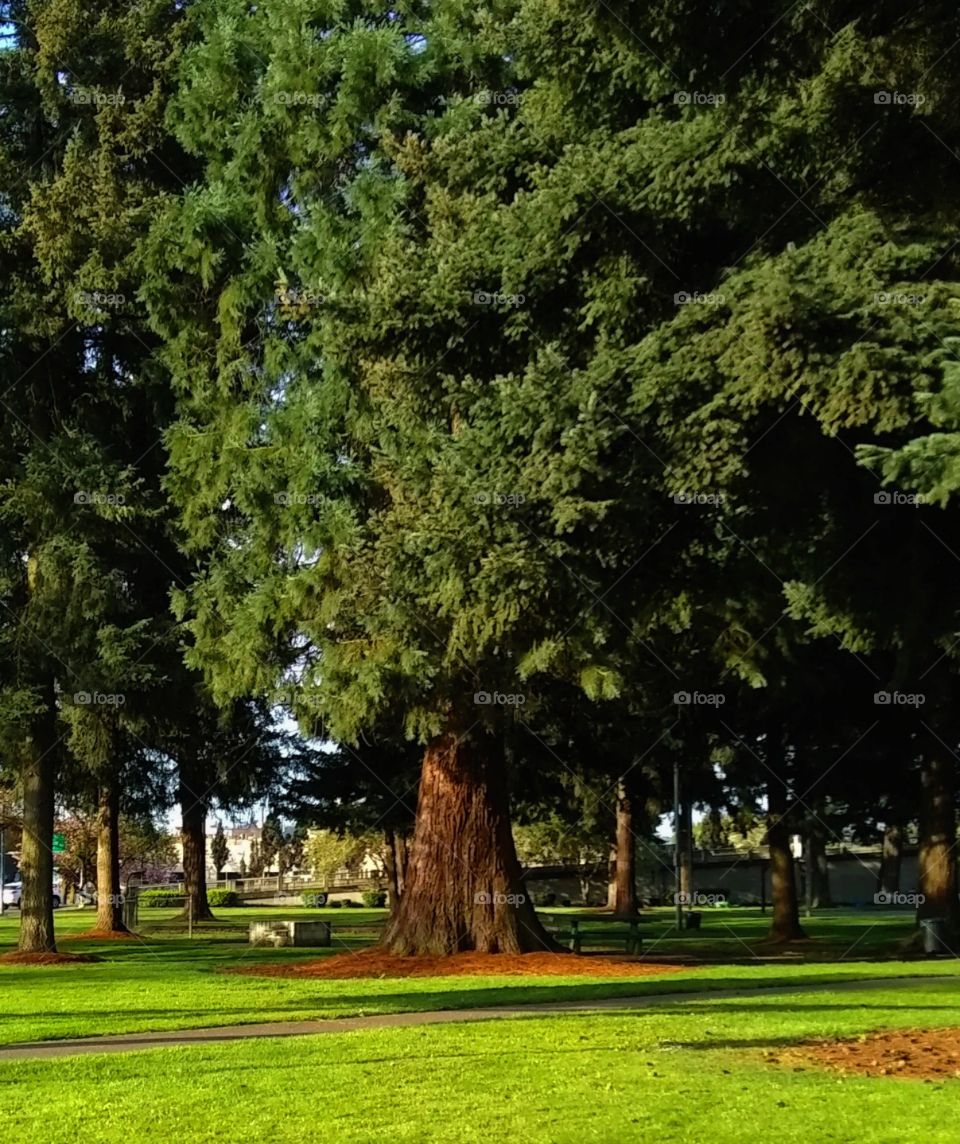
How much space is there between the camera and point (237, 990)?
16953 mm

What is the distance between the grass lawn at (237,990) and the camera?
1361cm

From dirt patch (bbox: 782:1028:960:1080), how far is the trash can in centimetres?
1405

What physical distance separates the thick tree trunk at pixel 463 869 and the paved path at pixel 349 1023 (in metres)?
5.44

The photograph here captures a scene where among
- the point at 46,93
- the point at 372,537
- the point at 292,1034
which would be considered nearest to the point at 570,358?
the point at 292,1034

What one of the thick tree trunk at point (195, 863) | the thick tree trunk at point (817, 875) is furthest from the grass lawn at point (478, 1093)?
the thick tree trunk at point (817, 875)

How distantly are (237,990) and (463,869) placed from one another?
545 centimetres

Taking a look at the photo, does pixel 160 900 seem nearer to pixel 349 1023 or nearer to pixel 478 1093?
pixel 349 1023

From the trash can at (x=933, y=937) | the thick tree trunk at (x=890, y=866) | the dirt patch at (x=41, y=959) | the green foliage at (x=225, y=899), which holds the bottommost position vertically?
the green foliage at (x=225, y=899)

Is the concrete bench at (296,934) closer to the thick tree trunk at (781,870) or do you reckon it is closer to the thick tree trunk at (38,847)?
the thick tree trunk at (38,847)

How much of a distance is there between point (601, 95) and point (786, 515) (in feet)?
13.1

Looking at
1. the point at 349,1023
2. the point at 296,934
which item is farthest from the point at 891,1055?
the point at 296,934

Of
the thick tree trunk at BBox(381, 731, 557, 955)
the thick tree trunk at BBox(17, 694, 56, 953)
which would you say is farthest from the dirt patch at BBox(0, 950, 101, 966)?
the thick tree trunk at BBox(381, 731, 557, 955)

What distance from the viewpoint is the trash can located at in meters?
25.5

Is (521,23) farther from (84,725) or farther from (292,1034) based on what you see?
(84,725)
